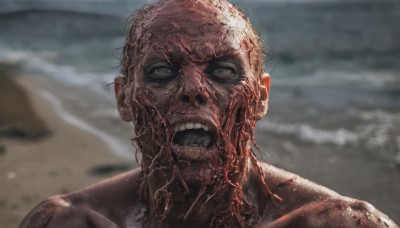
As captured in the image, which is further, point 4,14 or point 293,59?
point 4,14

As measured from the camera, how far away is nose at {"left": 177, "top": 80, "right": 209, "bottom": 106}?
2.74 m

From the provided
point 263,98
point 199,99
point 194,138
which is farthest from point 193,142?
point 263,98

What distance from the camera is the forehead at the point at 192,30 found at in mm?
2912

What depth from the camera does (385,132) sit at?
7.34m

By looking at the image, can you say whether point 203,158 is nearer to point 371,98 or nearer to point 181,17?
point 181,17

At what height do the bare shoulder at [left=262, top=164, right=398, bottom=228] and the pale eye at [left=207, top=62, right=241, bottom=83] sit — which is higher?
the pale eye at [left=207, top=62, right=241, bottom=83]

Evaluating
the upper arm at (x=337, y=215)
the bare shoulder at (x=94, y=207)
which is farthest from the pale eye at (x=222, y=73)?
the bare shoulder at (x=94, y=207)

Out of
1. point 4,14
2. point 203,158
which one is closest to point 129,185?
point 203,158

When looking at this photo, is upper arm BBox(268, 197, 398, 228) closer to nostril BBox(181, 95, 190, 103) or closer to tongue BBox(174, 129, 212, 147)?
tongue BBox(174, 129, 212, 147)

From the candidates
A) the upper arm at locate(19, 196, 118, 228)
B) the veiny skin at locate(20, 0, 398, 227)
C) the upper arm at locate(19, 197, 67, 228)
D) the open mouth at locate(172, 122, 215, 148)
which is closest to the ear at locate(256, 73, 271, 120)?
the veiny skin at locate(20, 0, 398, 227)

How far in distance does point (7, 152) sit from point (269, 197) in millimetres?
3887

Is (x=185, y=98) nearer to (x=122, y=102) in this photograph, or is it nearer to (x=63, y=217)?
(x=122, y=102)

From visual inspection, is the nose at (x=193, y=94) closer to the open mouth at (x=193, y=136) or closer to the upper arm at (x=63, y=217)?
the open mouth at (x=193, y=136)

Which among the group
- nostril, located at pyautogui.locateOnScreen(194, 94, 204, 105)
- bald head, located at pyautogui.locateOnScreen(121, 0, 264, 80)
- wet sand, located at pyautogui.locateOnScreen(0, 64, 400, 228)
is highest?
bald head, located at pyautogui.locateOnScreen(121, 0, 264, 80)
